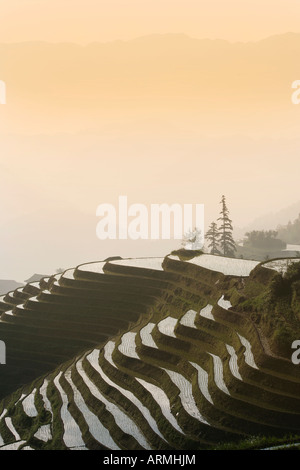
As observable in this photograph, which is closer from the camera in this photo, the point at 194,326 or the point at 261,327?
the point at 261,327

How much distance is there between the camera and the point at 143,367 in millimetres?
31406

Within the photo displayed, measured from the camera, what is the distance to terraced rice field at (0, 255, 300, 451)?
78.2 feet

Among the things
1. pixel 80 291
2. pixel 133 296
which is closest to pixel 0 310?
pixel 80 291

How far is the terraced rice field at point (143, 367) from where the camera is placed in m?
23.8

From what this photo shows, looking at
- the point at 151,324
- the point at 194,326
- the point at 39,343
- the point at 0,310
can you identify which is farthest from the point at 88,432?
the point at 0,310

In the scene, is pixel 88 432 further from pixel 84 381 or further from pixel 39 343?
pixel 39 343

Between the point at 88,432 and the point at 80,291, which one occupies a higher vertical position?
the point at 80,291

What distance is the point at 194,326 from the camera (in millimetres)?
33219

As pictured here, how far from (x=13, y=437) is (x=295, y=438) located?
16093mm

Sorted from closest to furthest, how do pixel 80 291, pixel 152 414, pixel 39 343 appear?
pixel 152 414
pixel 39 343
pixel 80 291

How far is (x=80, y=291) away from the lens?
50.5 metres

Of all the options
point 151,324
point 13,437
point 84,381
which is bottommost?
point 13,437
